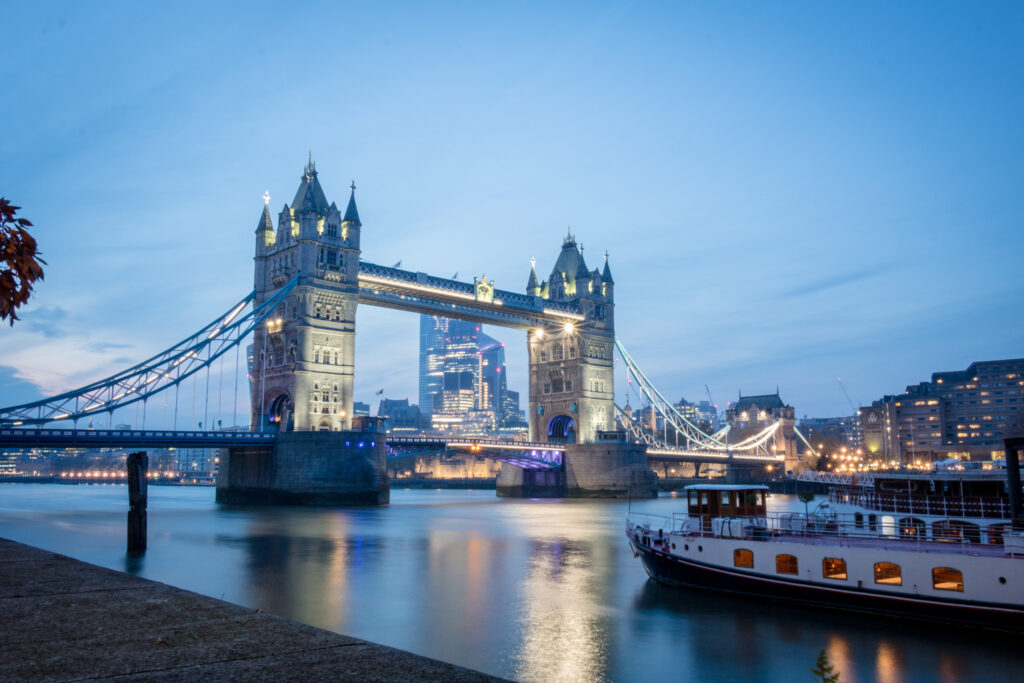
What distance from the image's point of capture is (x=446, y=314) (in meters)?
83.1

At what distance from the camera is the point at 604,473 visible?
88375 millimetres

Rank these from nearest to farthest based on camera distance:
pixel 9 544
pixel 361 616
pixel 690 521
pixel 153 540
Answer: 1. pixel 9 544
2. pixel 361 616
3. pixel 690 521
4. pixel 153 540

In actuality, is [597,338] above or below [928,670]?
above

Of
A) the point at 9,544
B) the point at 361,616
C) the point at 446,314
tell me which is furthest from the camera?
the point at 446,314

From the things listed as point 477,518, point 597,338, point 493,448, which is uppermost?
point 597,338

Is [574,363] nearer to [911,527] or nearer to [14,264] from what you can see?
[911,527]

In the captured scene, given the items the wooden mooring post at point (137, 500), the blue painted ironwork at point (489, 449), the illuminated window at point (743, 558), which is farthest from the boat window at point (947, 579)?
the blue painted ironwork at point (489, 449)

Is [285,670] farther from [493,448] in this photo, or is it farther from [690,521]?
[493,448]

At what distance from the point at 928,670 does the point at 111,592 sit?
16.5m

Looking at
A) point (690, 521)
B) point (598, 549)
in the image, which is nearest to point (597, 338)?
point (598, 549)

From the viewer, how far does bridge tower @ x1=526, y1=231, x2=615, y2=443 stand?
3789 inches

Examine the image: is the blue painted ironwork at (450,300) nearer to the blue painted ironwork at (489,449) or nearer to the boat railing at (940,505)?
the blue painted ironwork at (489,449)

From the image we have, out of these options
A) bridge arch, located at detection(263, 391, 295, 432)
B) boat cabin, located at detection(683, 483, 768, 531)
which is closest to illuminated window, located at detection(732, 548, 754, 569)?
boat cabin, located at detection(683, 483, 768, 531)

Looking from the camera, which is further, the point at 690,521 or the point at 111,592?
the point at 690,521
